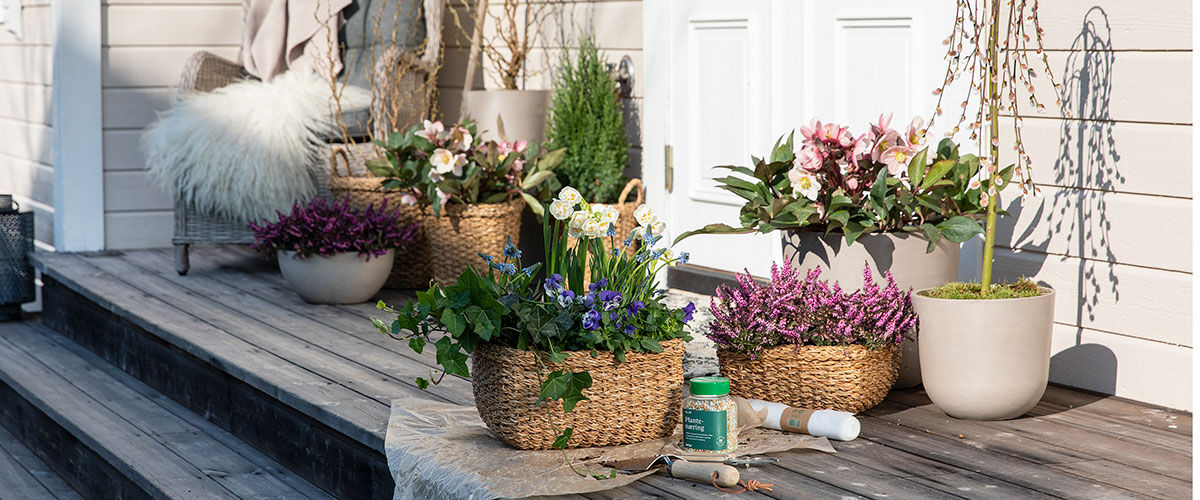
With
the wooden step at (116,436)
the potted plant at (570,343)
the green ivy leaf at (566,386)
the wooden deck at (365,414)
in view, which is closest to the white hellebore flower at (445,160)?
the wooden deck at (365,414)

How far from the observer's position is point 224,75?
5.00 metres

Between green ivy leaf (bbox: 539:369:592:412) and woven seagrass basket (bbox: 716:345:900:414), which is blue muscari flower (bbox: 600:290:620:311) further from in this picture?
woven seagrass basket (bbox: 716:345:900:414)

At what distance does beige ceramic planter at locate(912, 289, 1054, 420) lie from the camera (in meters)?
2.55

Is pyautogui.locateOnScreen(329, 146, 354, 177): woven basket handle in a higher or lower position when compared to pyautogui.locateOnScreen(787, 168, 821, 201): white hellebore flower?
higher

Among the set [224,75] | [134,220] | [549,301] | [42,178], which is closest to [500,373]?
[549,301]

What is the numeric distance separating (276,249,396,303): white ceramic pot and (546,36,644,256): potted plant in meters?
0.68

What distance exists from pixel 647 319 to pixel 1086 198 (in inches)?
46.0

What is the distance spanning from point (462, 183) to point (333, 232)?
0.43 meters

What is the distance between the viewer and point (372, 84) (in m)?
4.75

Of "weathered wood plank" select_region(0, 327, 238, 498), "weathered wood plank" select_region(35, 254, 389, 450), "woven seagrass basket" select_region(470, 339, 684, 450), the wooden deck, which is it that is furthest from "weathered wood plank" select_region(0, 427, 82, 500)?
"woven seagrass basket" select_region(470, 339, 684, 450)

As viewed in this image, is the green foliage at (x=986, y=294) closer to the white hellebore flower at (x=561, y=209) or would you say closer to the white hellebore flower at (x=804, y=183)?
the white hellebore flower at (x=804, y=183)

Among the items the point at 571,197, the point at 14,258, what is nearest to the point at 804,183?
the point at 571,197

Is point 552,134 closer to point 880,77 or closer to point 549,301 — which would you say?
point 880,77

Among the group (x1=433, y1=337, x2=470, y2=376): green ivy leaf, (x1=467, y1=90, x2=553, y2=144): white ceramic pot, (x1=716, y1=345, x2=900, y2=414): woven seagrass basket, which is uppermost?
(x1=467, y1=90, x2=553, y2=144): white ceramic pot
